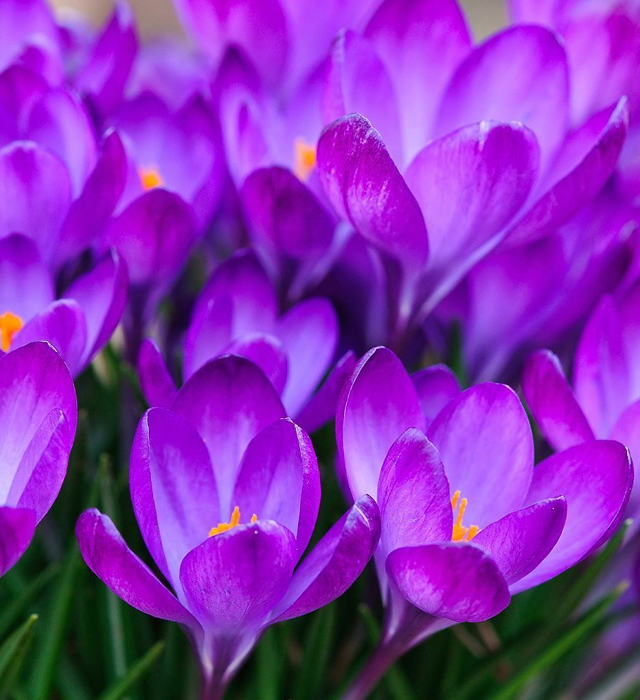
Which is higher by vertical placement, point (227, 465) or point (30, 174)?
point (30, 174)

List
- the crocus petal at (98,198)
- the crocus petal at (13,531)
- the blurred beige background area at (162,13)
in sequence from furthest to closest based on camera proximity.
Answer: the blurred beige background area at (162,13), the crocus petal at (98,198), the crocus petal at (13,531)

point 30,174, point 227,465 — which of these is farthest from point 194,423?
point 30,174

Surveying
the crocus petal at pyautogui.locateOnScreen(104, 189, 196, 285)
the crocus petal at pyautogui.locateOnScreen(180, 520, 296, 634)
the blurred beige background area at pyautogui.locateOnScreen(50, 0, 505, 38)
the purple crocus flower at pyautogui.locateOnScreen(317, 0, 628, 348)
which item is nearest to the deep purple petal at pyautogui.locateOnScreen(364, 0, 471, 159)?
the purple crocus flower at pyautogui.locateOnScreen(317, 0, 628, 348)

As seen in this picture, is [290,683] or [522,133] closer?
[522,133]

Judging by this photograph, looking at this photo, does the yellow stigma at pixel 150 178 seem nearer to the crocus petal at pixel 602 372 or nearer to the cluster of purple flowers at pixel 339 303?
the cluster of purple flowers at pixel 339 303

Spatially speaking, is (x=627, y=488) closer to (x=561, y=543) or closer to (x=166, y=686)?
(x=561, y=543)

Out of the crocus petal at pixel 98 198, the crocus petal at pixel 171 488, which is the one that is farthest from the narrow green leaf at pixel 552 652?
the crocus petal at pixel 98 198

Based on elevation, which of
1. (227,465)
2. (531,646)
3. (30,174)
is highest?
(30,174)
